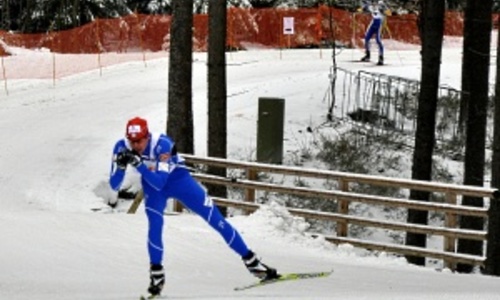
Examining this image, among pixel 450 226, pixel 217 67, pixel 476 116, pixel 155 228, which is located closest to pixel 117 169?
pixel 155 228

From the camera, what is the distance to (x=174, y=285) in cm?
943

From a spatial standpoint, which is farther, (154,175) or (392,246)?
(392,246)

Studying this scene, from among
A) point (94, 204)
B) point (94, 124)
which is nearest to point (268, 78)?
point (94, 124)

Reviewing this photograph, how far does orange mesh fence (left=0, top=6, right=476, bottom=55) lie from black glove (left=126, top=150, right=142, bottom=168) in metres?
26.9

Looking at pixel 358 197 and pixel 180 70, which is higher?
pixel 180 70

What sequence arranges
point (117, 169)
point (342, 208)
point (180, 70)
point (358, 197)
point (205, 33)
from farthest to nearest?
point (205, 33) → point (180, 70) → point (342, 208) → point (358, 197) → point (117, 169)

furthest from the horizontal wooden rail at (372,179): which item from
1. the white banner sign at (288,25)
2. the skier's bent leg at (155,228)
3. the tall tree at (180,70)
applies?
the white banner sign at (288,25)

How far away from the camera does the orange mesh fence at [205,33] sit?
35594 millimetres

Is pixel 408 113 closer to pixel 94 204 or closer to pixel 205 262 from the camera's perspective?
pixel 94 204

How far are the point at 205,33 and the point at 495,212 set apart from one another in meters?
25.5

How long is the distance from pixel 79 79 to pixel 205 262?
66.5 ft

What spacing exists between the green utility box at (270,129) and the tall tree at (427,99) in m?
3.39

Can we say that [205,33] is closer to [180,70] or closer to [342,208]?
[180,70]

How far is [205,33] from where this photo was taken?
35531 millimetres
